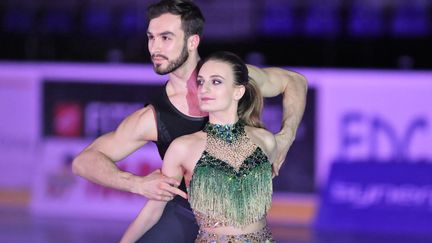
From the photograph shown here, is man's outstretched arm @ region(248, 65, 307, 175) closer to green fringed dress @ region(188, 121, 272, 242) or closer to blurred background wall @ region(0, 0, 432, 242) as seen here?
green fringed dress @ region(188, 121, 272, 242)

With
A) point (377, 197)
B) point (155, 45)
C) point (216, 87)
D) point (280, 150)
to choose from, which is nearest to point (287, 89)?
point (280, 150)

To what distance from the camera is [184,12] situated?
404 cm

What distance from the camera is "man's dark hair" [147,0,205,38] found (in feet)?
13.1

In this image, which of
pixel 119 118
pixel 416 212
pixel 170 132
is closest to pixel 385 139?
pixel 416 212

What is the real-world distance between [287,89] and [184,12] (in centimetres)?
71

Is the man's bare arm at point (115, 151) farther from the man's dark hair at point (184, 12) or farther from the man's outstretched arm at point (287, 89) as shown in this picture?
the man's outstretched arm at point (287, 89)

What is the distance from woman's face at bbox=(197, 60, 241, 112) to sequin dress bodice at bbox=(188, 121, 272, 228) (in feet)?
0.38

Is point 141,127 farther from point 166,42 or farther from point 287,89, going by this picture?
point 287,89

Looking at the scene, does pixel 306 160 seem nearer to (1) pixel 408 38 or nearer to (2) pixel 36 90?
(1) pixel 408 38

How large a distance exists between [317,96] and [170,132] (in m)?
4.16

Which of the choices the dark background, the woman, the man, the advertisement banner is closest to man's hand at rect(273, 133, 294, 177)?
the man

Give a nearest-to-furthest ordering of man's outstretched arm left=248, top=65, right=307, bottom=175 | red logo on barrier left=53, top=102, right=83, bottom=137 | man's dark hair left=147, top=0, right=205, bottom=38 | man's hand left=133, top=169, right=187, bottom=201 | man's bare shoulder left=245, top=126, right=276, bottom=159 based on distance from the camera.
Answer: man's hand left=133, top=169, right=187, bottom=201 < man's bare shoulder left=245, top=126, right=276, bottom=159 < man's dark hair left=147, top=0, right=205, bottom=38 < man's outstretched arm left=248, top=65, right=307, bottom=175 < red logo on barrier left=53, top=102, right=83, bottom=137

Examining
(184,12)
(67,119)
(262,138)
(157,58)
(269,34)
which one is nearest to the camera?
(262,138)

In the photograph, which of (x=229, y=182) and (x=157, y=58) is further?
(x=157, y=58)
